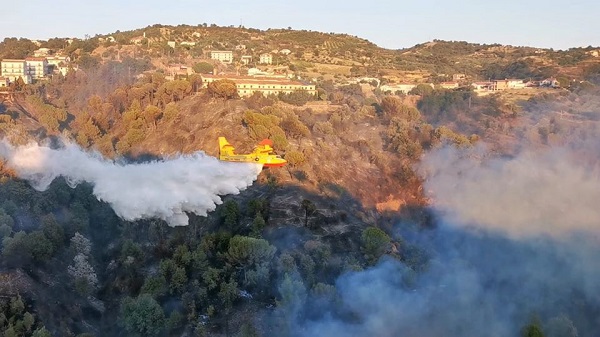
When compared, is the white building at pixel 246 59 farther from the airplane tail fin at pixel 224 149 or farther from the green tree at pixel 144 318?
the green tree at pixel 144 318

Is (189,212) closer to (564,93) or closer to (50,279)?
(50,279)

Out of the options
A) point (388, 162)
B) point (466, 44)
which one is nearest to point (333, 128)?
point (388, 162)

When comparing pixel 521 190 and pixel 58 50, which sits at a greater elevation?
pixel 58 50

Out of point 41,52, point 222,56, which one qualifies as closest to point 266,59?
point 222,56

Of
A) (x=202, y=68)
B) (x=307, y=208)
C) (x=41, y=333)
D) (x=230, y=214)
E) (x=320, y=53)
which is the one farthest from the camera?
(x=320, y=53)

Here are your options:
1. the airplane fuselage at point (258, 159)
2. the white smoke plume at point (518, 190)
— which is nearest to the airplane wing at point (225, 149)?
the airplane fuselage at point (258, 159)

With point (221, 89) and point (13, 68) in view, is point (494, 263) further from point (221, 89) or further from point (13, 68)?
point (13, 68)

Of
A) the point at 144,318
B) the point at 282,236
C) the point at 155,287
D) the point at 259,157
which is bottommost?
the point at 144,318
